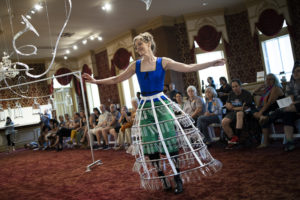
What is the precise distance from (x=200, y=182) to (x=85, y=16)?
6.91 metres

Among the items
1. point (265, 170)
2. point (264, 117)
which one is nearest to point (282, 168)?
point (265, 170)

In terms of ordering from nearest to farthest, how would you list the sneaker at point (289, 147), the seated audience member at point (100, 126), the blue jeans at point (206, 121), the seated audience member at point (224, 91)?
the sneaker at point (289, 147)
the blue jeans at point (206, 121)
the seated audience member at point (224, 91)
the seated audience member at point (100, 126)

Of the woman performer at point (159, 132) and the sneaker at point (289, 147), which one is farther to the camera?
the sneaker at point (289, 147)

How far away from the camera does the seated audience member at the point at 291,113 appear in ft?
11.1

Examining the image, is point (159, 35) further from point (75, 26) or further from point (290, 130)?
point (290, 130)

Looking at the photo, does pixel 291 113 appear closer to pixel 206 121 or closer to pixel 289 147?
pixel 289 147

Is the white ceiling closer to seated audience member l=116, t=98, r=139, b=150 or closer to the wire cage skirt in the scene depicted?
seated audience member l=116, t=98, r=139, b=150

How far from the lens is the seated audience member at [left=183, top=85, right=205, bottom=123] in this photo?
4828mm

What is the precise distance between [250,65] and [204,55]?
5.33 feet

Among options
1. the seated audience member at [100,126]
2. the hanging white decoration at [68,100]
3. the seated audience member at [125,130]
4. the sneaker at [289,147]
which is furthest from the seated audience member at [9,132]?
the sneaker at [289,147]

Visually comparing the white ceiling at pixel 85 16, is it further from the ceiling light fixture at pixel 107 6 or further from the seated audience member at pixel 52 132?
the seated audience member at pixel 52 132

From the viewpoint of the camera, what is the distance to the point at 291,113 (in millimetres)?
3428

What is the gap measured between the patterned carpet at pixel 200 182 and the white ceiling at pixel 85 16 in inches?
168

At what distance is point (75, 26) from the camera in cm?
896
